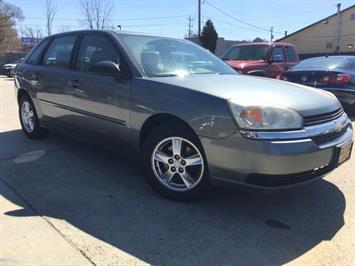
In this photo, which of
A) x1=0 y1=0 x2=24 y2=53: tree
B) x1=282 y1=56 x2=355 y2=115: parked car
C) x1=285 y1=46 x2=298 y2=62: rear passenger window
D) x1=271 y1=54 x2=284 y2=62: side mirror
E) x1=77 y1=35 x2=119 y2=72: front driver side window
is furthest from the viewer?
x1=0 y1=0 x2=24 y2=53: tree

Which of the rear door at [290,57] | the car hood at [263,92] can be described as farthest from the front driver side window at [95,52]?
the rear door at [290,57]

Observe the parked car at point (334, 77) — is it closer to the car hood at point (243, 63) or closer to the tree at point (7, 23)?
the car hood at point (243, 63)

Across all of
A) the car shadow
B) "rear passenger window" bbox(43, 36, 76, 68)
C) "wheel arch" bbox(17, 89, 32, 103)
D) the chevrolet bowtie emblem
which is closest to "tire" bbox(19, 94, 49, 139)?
"wheel arch" bbox(17, 89, 32, 103)

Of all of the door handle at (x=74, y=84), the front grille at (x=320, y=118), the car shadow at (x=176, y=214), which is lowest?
the car shadow at (x=176, y=214)

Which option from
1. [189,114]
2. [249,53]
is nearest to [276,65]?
[249,53]

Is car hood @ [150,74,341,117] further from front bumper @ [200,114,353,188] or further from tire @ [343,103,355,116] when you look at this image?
tire @ [343,103,355,116]

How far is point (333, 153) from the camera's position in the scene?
334cm

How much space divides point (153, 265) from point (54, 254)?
72cm

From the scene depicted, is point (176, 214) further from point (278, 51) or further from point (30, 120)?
point (278, 51)

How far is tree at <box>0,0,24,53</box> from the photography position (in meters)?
56.4

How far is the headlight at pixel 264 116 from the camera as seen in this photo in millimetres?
3082

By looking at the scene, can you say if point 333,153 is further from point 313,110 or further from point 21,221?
point 21,221

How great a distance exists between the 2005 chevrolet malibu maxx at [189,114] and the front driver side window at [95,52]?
0.04 ft

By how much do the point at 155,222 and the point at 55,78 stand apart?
2676mm
